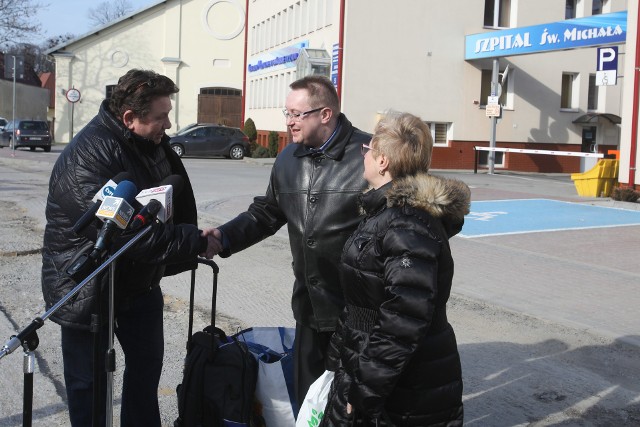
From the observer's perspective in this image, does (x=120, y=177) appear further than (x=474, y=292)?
No

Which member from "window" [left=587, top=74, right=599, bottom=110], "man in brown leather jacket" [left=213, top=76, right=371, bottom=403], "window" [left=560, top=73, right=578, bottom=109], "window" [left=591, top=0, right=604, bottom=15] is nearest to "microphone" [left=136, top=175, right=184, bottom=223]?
"man in brown leather jacket" [left=213, top=76, right=371, bottom=403]

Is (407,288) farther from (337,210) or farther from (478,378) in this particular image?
(478,378)

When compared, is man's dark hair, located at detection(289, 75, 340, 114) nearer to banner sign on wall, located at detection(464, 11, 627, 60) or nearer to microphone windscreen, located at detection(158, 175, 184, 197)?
microphone windscreen, located at detection(158, 175, 184, 197)

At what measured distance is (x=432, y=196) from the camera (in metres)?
2.94

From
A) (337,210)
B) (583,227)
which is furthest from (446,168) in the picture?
(337,210)

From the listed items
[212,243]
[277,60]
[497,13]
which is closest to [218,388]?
[212,243]

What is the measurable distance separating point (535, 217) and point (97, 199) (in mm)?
12678

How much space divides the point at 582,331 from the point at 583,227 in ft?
23.3

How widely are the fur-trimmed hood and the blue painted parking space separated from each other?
9.40 metres

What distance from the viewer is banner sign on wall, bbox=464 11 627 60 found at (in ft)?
73.8

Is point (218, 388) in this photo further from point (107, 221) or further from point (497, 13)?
point (497, 13)

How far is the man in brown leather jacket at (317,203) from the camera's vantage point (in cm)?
365

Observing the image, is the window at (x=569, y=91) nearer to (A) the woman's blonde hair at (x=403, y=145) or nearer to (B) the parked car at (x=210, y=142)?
(B) the parked car at (x=210, y=142)

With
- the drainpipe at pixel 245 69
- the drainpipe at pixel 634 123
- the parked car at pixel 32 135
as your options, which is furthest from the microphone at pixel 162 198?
the drainpipe at pixel 245 69
